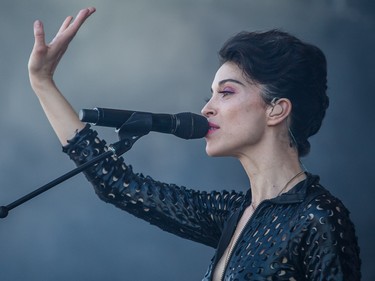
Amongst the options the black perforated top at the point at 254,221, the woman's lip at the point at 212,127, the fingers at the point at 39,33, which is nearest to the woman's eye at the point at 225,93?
the woman's lip at the point at 212,127

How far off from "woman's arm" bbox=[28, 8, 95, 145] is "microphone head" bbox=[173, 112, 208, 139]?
42 centimetres

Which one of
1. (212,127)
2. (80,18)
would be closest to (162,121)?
(212,127)

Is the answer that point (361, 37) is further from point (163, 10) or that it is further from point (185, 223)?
point (185, 223)

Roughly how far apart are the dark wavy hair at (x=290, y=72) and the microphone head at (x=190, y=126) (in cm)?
24

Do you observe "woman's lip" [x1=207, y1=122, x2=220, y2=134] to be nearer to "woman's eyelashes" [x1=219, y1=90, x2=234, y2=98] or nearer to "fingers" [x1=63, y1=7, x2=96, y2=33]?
"woman's eyelashes" [x1=219, y1=90, x2=234, y2=98]

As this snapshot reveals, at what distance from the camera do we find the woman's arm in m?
2.15

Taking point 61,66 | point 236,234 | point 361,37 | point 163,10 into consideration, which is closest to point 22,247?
point 61,66

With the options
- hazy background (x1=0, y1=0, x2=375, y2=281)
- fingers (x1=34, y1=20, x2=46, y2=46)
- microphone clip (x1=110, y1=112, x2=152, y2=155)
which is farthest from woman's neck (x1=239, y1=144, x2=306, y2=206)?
hazy background (x1=0, y1=0, x2=375, y2=281)

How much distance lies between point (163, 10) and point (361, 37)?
107 cm

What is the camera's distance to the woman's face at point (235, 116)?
222cm

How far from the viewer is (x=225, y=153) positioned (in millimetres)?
2246

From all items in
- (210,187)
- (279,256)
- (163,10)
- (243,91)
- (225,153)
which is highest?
(163,10)

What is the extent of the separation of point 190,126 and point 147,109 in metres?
1.85

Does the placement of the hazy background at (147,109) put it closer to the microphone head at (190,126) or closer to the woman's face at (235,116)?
the woman's face at (235,116)
